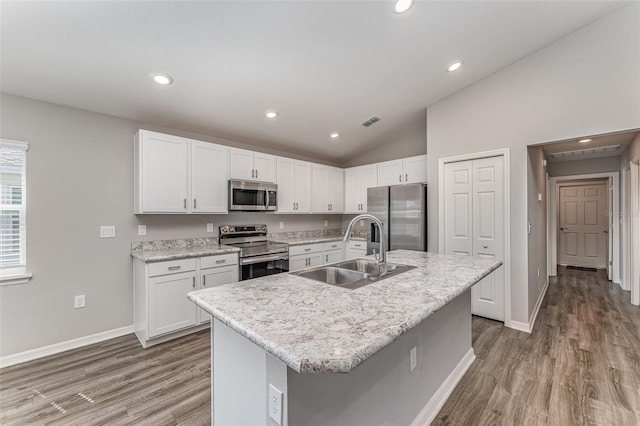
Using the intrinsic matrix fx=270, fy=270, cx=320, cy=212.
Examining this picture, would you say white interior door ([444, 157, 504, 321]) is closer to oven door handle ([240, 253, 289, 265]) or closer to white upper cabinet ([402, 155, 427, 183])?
white upper cabinet ([402, 155, 427, 183])

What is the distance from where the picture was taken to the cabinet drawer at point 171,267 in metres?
2.70

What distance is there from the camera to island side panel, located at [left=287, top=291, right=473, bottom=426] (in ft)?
3.30

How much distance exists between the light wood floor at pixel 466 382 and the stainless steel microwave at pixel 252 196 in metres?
1.63

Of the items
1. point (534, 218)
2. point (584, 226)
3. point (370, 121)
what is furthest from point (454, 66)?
point (584, 226)

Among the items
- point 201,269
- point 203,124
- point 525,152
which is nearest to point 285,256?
point 201,269

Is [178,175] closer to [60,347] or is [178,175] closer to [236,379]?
[60,347]

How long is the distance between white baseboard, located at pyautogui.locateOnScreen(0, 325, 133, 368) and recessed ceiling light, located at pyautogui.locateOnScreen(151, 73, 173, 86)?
264 cm

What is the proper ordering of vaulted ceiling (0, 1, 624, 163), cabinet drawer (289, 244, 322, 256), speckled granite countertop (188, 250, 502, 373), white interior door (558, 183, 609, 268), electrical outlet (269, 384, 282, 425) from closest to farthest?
speckled granite countertop (188, 250, 502, 373), electrical outlet (269, 384, 282, 425), vaulted ceiling (0, 1, 624, 163), cabinet drawer (289, 244, 322, 256), white interior door (558, 183, 609, 268)

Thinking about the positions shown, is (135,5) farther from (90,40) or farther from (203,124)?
(203,124)

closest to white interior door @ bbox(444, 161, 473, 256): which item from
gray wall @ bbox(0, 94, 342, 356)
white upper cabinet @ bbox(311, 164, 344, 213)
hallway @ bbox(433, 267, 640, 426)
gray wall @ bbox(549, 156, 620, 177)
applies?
hallway @ bbox(433, 267, 640, 426)

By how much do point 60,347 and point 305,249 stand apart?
113 inches

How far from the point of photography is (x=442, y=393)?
6.22 ft

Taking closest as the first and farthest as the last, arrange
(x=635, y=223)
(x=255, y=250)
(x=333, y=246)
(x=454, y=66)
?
1. (x=454, y=66)
2. (x=255, y=250)
3. (x=635, y=223)
4. (x=333, y=246)

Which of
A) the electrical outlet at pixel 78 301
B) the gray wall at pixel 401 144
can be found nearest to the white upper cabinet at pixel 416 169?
the gray wall at pixel 401 144
